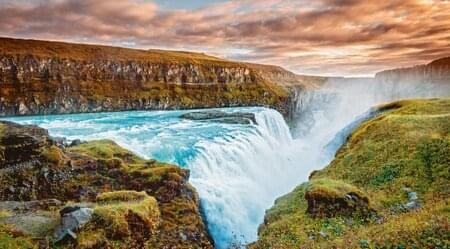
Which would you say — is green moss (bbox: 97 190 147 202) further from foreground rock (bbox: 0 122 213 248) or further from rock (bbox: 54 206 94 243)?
rock (bbox: 54 206 94 243)

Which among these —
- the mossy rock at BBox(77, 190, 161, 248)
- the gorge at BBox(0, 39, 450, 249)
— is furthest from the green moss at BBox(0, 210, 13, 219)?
the gorge at BBox(0, 39, 450, 249)

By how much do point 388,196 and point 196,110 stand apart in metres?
82.1

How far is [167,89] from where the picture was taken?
12800cm

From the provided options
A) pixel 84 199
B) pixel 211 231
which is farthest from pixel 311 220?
pixel 84 199

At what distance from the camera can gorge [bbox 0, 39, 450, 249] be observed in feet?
94.0

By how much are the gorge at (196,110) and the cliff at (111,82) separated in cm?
35

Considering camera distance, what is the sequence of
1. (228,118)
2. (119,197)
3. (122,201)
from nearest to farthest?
(122,201) → (119,197) → (228,118)

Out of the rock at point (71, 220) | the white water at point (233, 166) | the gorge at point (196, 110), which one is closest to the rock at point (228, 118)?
the gorge at point (196, 110)

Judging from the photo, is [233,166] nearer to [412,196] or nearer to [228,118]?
[412,196]

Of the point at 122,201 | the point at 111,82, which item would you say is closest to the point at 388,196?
the point at 122,201

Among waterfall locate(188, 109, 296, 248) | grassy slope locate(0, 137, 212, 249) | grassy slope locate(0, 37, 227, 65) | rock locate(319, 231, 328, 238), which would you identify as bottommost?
waterfall locate(188, 109, 296, 248)

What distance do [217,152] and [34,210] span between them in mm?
18271

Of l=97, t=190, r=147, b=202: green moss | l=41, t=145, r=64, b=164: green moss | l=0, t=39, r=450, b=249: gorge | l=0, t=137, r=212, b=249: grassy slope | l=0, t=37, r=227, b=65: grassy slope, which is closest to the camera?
l=0, t=137, r=212, b=249: grassy slope

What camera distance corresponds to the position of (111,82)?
120375mm
